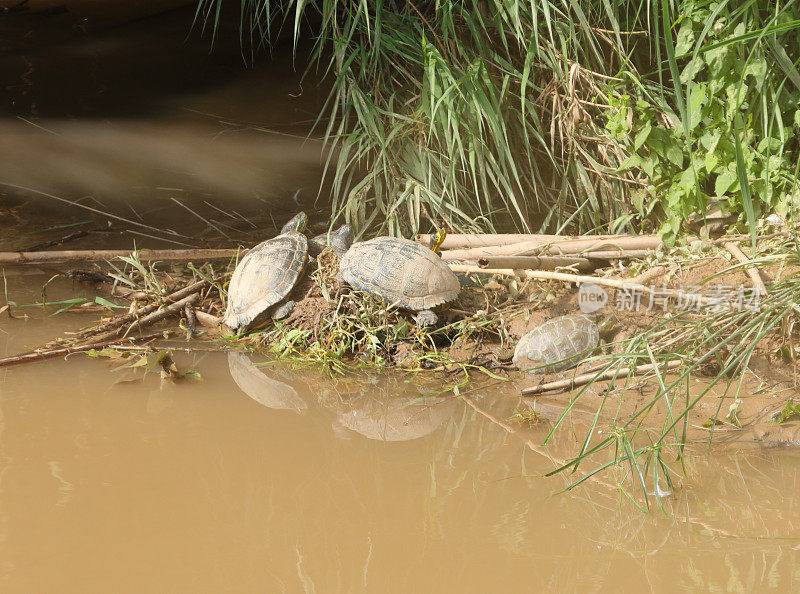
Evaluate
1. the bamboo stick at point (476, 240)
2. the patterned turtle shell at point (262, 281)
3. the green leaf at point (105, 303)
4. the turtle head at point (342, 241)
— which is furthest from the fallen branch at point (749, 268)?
the green leaf at point (105, 303)

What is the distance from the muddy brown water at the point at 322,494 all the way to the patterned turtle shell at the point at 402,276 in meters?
0.47

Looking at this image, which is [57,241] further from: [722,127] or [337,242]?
[722,127]

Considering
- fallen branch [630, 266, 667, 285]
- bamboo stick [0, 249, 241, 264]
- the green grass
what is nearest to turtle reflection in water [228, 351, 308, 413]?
bamboo stick [0, 249, 241, 264]

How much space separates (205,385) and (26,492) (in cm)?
114

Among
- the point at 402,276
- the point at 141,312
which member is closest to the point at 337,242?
the point at 402,276

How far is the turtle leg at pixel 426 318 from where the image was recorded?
3854 millimetres

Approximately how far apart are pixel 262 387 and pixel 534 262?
166cm

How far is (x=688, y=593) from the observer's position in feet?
6.41

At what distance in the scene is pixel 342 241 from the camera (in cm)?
454

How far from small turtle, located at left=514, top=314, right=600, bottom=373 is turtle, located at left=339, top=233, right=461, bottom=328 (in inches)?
20.8

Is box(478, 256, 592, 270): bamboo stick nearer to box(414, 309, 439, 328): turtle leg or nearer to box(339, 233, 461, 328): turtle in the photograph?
box(339, 233, 461, 328): turtle

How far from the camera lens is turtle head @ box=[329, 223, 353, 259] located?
4.50 meters

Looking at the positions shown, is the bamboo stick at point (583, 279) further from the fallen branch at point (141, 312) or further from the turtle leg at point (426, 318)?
the fallen branch at point (141, 312)

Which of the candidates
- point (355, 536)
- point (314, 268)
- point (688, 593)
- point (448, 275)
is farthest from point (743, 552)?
point (314, 268)
